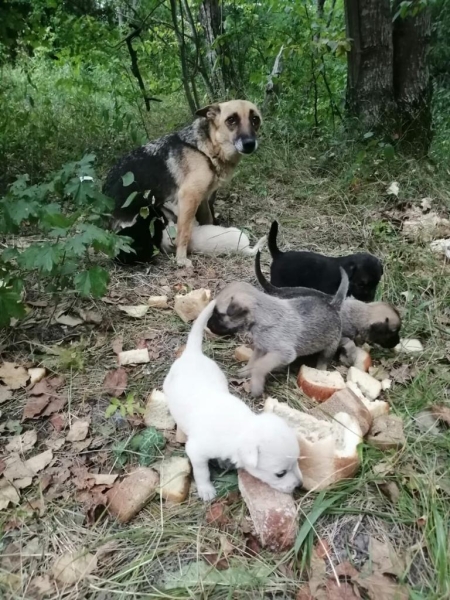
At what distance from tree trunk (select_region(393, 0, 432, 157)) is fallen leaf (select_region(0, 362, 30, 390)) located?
4.34m

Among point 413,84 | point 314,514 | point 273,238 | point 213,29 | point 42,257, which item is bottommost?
point 314,514

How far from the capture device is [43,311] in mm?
3338

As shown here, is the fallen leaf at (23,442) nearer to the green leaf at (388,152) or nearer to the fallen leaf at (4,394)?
the fallen leaf at (4,394)

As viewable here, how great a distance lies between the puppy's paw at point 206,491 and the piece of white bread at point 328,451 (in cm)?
38

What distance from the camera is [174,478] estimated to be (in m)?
2.18

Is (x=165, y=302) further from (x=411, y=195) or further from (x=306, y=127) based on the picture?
(x=306, y=127)

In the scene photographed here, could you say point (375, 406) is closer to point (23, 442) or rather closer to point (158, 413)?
point (158, 413)

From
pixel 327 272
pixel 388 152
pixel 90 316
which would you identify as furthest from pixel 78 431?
pixel 388 152

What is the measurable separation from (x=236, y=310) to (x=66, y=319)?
116 centimetres

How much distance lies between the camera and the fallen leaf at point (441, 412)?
8.06 ft

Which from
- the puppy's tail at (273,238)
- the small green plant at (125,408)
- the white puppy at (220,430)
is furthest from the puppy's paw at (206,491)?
the puppy's tail at (273,238)

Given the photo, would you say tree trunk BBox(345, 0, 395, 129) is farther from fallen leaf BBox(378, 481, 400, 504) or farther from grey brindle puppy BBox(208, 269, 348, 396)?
fallen leaf BBox(378, 481, 400, 504)

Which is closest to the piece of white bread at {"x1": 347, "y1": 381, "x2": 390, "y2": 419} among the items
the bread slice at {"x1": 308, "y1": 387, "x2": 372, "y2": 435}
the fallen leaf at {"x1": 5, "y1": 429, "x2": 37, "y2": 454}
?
the bread slice at {"x1": 308, "y1": 387, "x2": 372, "y2": 435}

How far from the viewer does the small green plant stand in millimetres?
2559
